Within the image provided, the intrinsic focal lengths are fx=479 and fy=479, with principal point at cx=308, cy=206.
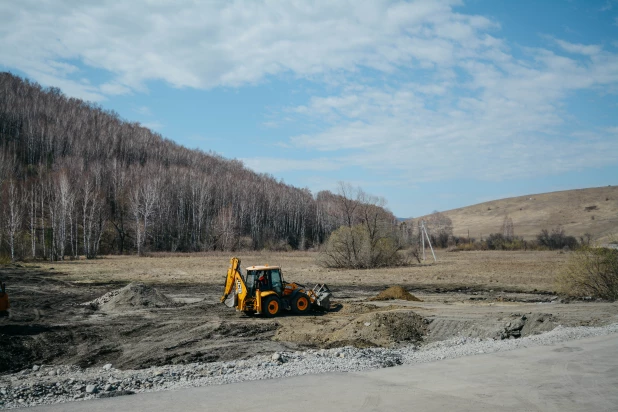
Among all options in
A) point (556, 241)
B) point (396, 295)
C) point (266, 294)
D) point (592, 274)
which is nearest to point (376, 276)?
point (396, 295)

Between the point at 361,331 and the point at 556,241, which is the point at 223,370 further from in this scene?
the point at 556,241

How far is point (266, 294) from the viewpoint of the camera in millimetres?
20312

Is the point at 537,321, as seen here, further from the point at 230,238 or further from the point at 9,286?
the point at 230,238

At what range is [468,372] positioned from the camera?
11.0 meters

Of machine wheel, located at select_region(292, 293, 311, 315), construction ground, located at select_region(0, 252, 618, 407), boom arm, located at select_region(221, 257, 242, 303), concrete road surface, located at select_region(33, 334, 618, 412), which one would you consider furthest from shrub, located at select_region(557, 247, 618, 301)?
boom arm, located at select_region(221, 257, 242, 303)

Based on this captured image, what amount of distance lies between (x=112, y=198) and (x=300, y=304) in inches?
3156

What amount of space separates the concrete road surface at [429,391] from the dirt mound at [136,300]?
1465 centimetres

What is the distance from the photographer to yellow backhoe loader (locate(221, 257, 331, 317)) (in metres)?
20.4

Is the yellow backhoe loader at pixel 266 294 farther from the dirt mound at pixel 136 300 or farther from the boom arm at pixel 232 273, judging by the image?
the dirt mound at pixel 136 300

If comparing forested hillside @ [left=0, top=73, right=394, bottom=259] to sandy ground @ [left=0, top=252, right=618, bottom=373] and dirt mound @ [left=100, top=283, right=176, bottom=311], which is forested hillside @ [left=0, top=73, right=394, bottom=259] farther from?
sandy ground @ [left=0, top=252, right=618, bottom=373]

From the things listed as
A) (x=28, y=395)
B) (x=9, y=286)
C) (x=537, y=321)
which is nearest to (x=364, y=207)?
(x=9, y=286)

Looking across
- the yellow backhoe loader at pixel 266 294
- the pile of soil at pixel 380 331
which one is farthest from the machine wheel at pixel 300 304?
the pile of soil at pixel 380 331

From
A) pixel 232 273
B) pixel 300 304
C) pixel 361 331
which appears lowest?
pixel 361 331

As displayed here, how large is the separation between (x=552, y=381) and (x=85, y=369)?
448 inches
